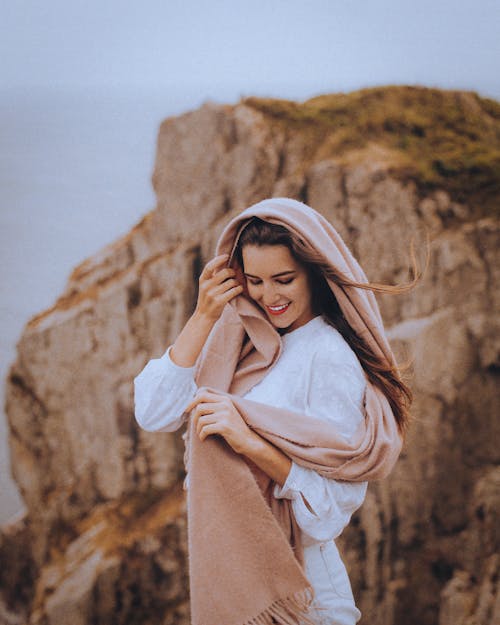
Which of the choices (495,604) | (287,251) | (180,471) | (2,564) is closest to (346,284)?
(287,251)

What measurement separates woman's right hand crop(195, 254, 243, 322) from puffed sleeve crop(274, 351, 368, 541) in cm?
21

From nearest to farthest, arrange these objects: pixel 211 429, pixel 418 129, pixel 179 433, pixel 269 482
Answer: pixel 211 429 → pixel 269 482 → pixel 418 129 → pixel 179 433

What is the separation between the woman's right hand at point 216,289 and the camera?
1.15 meters

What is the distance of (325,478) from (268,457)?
0.12m

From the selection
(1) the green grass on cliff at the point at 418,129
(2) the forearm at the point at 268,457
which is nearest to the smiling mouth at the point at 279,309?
(2) the forearm at the point at 268,457

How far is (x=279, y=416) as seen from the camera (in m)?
1.07

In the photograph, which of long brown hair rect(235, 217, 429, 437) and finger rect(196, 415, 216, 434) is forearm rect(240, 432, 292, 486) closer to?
finger rect(196, 415, 216, 434)

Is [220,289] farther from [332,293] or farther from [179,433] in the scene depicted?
[179,433]

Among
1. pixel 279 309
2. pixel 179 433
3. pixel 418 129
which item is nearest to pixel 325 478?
pixel 279 309

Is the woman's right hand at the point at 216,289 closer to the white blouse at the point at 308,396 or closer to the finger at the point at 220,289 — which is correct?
the finger at the point at 220,289

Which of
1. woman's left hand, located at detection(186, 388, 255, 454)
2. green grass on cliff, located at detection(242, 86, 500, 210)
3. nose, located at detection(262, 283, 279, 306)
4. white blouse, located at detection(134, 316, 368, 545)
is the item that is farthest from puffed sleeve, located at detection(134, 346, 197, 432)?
green grass on cliff, located at detection(242, 86, 500, 210)

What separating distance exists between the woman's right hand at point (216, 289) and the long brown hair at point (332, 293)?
5 centimetres

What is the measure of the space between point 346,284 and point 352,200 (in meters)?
2.38

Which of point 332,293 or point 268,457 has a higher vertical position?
point 332,293
